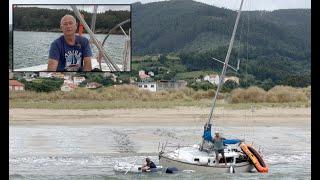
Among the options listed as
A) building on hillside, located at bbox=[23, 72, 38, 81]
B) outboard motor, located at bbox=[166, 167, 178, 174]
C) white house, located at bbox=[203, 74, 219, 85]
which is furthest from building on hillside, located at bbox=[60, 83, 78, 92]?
outboard motor, located at bbox=[166, 167, 178, 174]

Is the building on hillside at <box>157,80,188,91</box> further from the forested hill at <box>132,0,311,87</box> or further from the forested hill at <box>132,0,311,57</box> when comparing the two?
the forested hill at <box>132,0,311,57</box>

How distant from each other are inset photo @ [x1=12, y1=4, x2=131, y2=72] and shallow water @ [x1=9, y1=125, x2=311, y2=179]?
2.28 metres

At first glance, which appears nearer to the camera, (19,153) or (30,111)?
(19,153)

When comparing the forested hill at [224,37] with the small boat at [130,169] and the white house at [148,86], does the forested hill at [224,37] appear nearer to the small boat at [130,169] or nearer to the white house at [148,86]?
the white house at [148,86]

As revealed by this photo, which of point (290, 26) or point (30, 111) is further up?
point (290, 26)

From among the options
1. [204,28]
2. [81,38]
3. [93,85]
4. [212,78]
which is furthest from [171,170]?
[204,28]

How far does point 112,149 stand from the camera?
58.5 ft

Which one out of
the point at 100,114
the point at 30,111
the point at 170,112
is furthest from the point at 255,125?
the point at 30,111

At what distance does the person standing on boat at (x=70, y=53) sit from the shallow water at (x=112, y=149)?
7.21 m

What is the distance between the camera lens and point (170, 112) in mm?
27562

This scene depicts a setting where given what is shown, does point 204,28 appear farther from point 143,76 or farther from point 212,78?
point 143,76

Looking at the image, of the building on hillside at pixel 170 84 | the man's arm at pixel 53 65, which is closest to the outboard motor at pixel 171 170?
the man's arm at pixel 53 65

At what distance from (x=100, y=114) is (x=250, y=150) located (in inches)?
598
